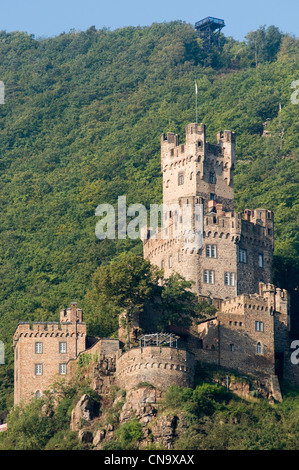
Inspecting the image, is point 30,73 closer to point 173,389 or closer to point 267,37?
point 267,37

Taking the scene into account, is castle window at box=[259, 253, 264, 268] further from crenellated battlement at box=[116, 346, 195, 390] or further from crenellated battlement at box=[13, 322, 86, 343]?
crenellated battlement at box=[13, 322, 86, 343]

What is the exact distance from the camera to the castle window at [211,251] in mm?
101438

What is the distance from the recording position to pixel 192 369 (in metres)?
88.6

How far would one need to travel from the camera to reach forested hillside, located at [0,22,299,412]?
405 ft

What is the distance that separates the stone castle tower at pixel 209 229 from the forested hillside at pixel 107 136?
249 inches

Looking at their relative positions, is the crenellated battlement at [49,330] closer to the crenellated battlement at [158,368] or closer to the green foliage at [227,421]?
the crenellated battlement at [158,368]

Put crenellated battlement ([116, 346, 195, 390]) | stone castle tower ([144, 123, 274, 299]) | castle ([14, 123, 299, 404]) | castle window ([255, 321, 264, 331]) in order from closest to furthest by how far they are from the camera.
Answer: crenellated battlement ([116, 346, 195, 390]), castle ([14, 123, 299, 404]), castle window ([255, 321, 264, 331]), stone castle tower ([144, 123, 274, 299])

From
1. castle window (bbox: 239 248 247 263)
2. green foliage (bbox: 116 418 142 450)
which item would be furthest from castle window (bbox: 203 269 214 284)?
green foliage (bbox: 116 418 142 450)

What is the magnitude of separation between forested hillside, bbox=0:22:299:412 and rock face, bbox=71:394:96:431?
10.7 meters

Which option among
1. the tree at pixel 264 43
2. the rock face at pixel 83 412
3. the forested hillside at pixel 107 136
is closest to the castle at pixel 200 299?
the rock face at pixel 83 412

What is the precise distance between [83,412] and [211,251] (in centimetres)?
2099

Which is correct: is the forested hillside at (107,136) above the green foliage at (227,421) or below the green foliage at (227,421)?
above

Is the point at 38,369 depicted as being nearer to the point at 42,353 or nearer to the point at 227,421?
the point at 42,353

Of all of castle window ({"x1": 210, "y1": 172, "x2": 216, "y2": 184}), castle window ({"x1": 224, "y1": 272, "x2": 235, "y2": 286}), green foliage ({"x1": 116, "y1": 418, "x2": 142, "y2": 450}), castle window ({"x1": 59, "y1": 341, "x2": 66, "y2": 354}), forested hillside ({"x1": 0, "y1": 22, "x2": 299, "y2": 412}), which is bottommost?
green foliage ({"x1": 116, "y1": 418, "x2": 142, "y2": 450})
